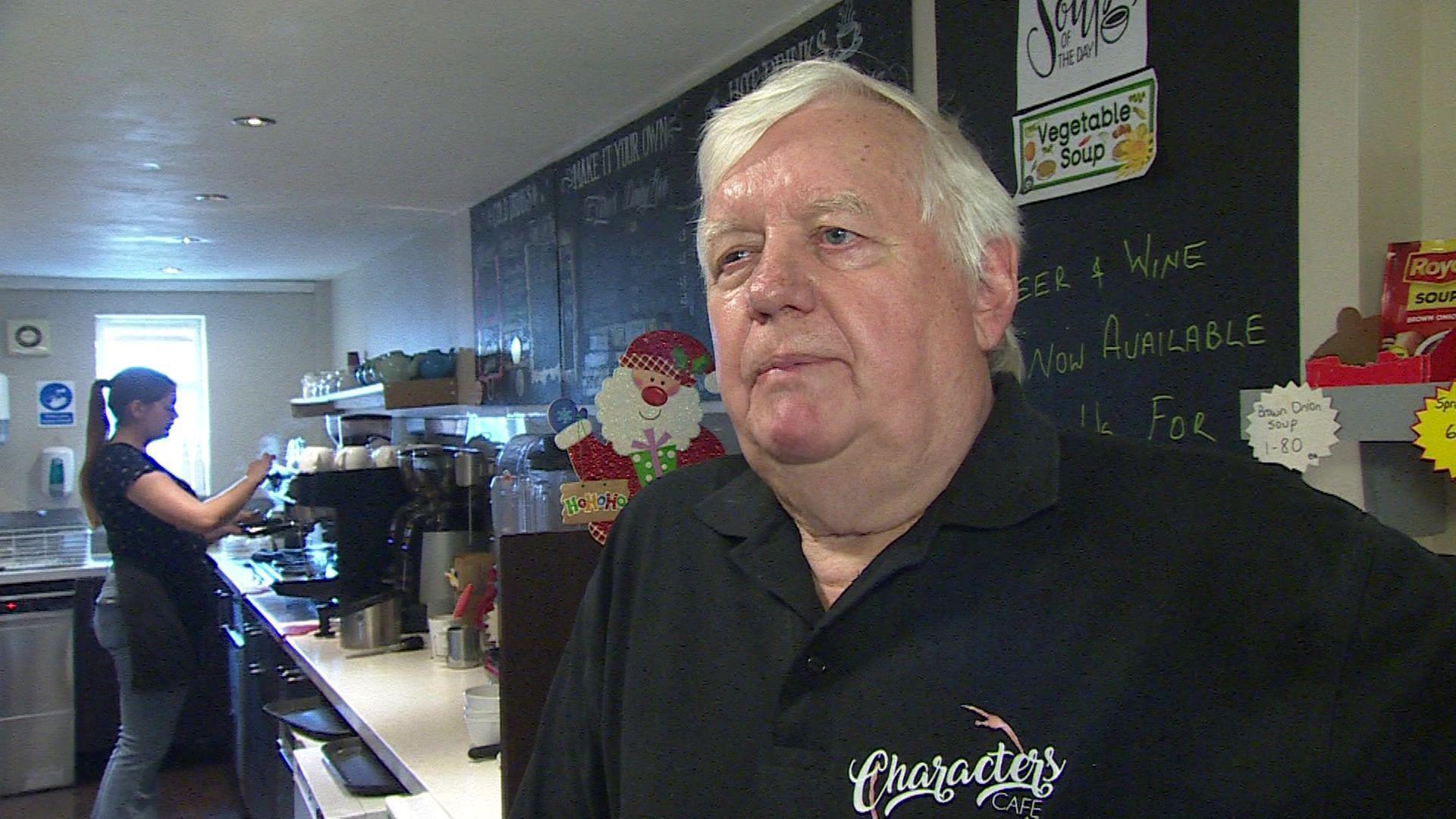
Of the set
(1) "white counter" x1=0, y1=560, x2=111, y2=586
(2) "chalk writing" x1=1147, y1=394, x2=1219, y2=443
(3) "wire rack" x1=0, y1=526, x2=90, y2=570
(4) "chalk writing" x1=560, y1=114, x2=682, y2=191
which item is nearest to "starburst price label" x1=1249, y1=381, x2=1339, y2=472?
(2) "chalk writing" x1=1147, y1=394, x2=1219, y2=443

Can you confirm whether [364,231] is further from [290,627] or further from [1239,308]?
[1239,308]

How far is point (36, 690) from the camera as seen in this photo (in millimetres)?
4922

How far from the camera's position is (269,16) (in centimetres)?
230

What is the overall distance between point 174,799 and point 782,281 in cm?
473

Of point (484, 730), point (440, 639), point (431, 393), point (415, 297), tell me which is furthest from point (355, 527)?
point (415, 297)

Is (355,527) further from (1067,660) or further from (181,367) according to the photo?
(181,367)

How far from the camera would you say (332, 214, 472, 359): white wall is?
4775 millimetres

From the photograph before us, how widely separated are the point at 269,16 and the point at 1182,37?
1.76m

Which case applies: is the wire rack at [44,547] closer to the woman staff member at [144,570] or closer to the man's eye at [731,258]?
the woman staff member at [144,570]

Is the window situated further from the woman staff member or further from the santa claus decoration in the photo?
the santa claus decoration

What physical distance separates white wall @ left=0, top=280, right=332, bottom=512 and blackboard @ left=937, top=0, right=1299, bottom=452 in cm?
635

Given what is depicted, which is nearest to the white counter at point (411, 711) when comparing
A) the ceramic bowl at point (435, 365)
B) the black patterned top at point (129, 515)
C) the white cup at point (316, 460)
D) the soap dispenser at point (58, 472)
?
the black patterned top at point (129, 515)

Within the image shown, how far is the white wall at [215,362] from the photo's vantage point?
21.6 ft

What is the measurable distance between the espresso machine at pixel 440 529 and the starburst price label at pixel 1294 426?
223cm
